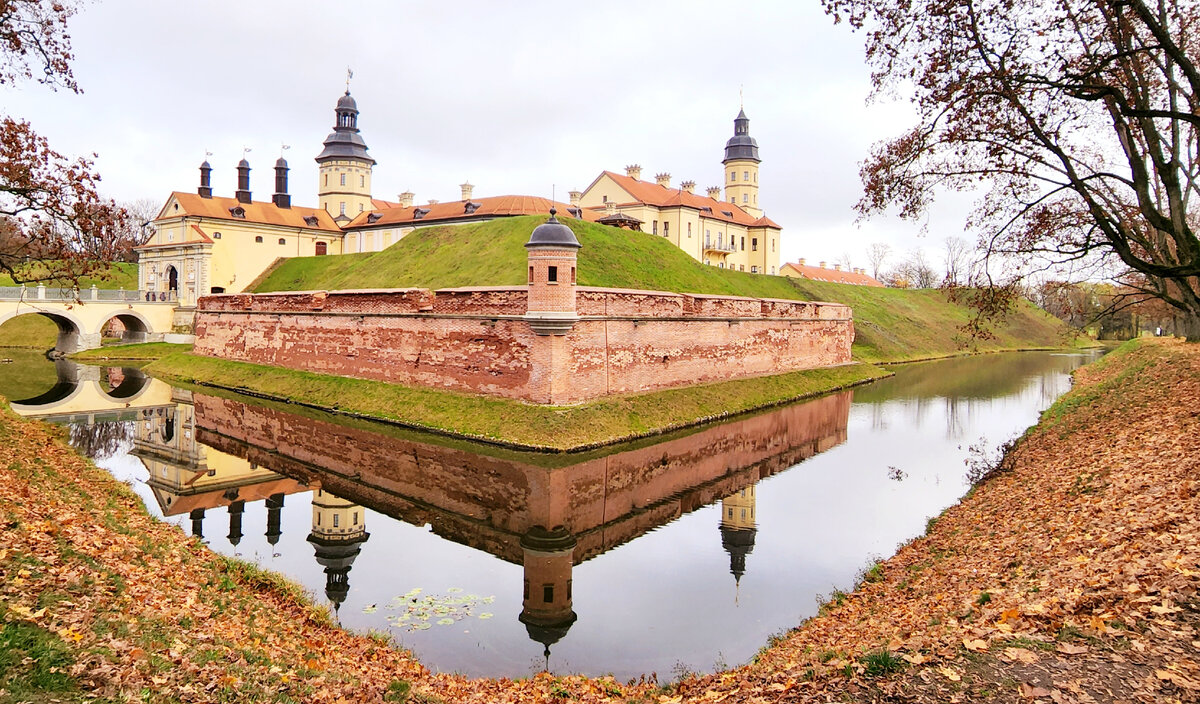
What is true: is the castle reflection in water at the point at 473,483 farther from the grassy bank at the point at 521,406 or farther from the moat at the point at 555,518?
the grassy bank at the point at 521,406

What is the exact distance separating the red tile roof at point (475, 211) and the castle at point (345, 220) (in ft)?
0.32

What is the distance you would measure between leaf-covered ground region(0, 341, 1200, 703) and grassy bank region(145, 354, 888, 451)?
8.43 m

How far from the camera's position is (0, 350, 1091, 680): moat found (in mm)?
8398

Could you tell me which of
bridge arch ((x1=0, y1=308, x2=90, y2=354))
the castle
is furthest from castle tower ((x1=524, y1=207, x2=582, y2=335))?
bridge arch ((x1=0, y1=308, x2=90, y2=354))

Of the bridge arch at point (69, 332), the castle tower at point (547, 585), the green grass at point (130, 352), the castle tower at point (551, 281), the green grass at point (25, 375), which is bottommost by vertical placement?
the castle tower at point (547, 585)

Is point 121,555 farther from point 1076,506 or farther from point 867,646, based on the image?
point 1076,506

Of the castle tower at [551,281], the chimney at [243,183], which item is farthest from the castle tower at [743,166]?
the castle tower at [551,281]

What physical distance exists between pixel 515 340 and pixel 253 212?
131 feet

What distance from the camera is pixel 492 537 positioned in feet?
37.2

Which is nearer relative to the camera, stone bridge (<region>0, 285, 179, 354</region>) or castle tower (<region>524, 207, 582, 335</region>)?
castle tower (<region>524, 207, 582, 335</region>)

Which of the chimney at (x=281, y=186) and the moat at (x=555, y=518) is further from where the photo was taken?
the chimney at (x=281, y=186)

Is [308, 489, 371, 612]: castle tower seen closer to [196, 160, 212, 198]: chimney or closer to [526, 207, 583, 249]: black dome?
[526, 207, 583, 249]: black dome

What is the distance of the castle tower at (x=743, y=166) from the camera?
61.0 metres

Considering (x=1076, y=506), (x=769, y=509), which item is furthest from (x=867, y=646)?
(x=769, y=509)
